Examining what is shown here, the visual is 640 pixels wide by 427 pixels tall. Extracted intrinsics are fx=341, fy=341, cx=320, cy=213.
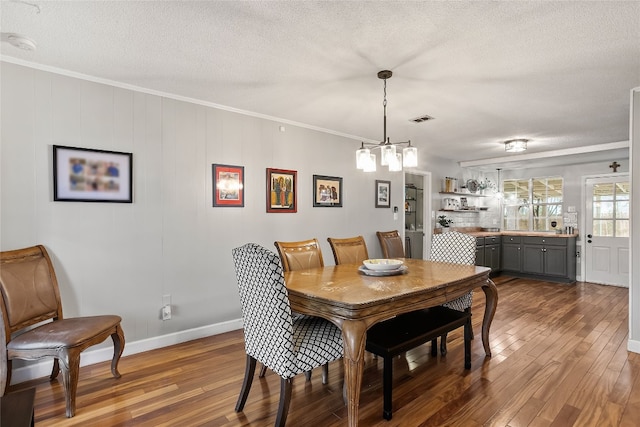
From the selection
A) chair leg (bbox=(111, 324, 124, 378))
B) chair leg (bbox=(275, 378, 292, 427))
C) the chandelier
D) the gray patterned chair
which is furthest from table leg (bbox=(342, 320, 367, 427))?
chair leg (bbox=(111, 324, 124, 378))

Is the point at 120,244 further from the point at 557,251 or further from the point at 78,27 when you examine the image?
the point at 557,251

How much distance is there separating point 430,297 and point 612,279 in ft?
18.2

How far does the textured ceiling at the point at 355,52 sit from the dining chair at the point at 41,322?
4.74 feet

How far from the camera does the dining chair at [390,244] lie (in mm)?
4840

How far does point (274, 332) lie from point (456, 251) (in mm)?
2178

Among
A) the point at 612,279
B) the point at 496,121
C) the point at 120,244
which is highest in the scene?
the point at 496,121

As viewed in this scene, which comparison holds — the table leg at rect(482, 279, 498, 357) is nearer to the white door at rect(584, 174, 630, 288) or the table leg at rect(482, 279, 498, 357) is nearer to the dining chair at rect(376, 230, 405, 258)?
the dining chair at rect(376, 230, 405, 258)

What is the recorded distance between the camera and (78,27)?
1.97m

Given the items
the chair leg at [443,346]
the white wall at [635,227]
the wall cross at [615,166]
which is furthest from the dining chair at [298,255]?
the wall cross at [615,166]

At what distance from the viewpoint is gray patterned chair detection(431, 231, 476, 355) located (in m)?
2.90

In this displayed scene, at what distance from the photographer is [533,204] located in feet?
22.8

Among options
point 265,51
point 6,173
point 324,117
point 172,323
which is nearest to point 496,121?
point 324,117

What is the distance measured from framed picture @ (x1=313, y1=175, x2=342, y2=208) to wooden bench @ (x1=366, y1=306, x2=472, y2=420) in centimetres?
197

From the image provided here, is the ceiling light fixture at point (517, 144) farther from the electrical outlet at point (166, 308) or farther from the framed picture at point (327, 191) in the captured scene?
the electrical outlet at point (166, 308)
